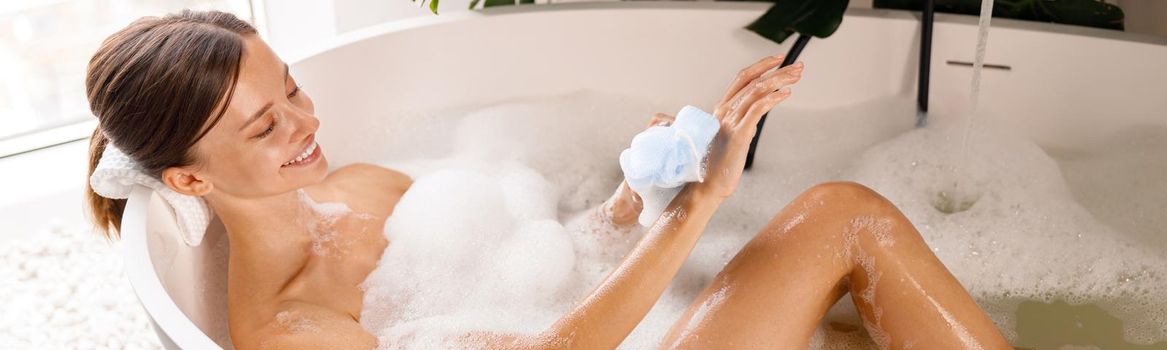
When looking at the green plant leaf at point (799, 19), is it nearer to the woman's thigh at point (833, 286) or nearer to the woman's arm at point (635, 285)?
the woman's thigh at point (833, 286)

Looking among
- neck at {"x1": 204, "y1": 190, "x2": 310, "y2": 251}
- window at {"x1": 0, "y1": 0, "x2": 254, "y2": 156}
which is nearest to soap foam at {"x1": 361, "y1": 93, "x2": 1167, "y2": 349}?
neck at {"x1": 204, "y1": 190, "x2": 310, "y2": 251}

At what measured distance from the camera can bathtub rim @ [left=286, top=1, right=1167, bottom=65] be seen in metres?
1.74

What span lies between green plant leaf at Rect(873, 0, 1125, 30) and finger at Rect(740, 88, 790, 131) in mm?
881

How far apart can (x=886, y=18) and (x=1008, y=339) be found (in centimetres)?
57

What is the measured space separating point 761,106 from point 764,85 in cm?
2

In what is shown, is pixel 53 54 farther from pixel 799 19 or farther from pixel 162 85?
pixel 799 19

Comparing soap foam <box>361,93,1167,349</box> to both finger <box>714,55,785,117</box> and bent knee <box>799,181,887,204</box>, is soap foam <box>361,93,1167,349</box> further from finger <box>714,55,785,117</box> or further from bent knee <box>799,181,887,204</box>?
finger <box>714,55,785,117</box>

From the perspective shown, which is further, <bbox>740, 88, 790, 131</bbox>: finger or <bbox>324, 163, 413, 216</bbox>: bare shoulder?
<bbox>324, 163, 413, 216</bbox>: bare shoulder

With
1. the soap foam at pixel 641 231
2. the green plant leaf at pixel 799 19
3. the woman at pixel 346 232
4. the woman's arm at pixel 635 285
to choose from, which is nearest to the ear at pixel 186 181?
the woman at pixel 346 232

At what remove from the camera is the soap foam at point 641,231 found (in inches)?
60.0

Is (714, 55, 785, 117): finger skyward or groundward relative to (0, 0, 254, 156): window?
skyward

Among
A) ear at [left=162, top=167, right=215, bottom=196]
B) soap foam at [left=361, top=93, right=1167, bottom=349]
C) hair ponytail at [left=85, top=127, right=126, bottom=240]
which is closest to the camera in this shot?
ear at [left=162, top=167, right=215, bottom=196]

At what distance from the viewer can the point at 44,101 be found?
8.17ft

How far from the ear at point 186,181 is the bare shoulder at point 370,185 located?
0.97 ft
